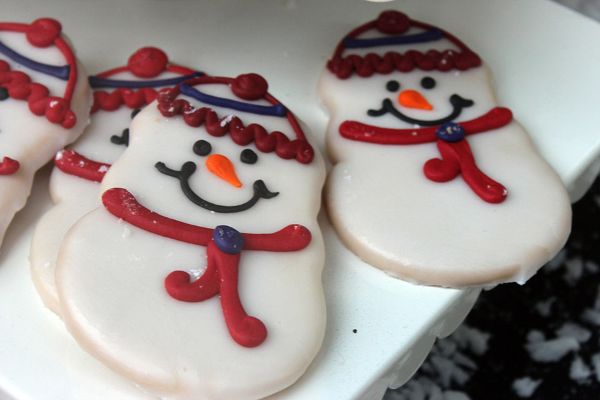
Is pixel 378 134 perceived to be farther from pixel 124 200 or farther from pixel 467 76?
pixel 124 200

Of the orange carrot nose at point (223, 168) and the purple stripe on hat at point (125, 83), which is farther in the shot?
the purple stripe on hat at point (125, 83)

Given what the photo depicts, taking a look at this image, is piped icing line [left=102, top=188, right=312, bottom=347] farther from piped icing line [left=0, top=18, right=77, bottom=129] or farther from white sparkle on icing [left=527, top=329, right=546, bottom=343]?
white sparkle on icing [left=527, top=329, right=546, bottom=343]

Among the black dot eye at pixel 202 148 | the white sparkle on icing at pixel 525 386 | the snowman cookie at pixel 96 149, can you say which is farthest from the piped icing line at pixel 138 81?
the white sparkle on icing at pixel 525 386

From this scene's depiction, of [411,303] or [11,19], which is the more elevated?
[11,19]

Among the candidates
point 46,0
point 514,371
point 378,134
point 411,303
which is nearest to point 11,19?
point 46,0

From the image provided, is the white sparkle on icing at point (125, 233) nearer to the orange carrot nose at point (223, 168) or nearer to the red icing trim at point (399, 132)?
the orange carrot nose at point (223, 168)
